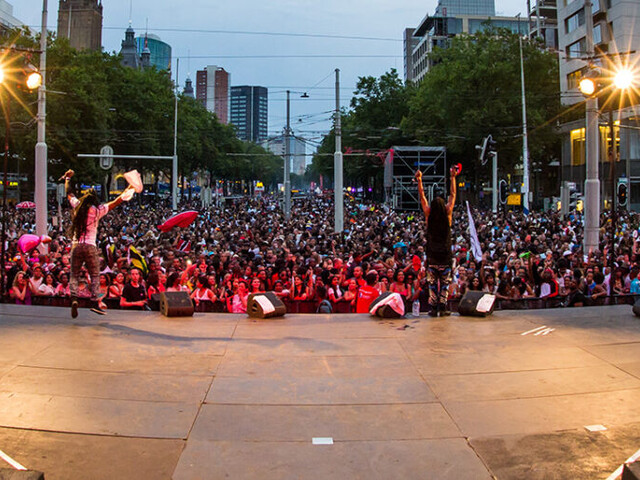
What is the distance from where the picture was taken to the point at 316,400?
6.01 m

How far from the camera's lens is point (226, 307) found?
11727 mm

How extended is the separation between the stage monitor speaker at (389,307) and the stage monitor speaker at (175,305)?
2.89m

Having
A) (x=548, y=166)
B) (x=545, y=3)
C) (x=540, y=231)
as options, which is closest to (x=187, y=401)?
(x=540, y=231)

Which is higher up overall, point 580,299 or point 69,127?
point 69,127

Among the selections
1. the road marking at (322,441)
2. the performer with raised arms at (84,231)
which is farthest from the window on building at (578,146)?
the road marking at (322,441)

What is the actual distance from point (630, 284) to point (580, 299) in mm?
2495

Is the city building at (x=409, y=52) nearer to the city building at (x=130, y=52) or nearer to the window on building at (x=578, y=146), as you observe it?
the city building at (x=130, y=52)

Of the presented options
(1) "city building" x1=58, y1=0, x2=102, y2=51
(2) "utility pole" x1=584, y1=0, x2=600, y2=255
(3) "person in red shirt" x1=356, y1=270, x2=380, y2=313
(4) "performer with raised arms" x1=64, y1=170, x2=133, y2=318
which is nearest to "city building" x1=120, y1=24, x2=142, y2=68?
(1) "city building" x1=58, y1=0, x2=102, y2=51

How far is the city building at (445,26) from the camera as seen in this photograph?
112625mm

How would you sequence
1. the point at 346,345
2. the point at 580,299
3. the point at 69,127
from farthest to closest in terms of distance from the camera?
the point at 69,127
the point at 580,299
the point at 346,345

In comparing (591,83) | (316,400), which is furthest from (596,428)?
(591,83)

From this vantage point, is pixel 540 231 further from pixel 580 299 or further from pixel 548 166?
pixel 548 166

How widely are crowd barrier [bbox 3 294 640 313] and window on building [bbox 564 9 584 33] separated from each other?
52.4 metres

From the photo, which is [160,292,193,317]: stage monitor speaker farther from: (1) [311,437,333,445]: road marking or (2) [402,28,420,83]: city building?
(2) [402,28,420,83]: city building
